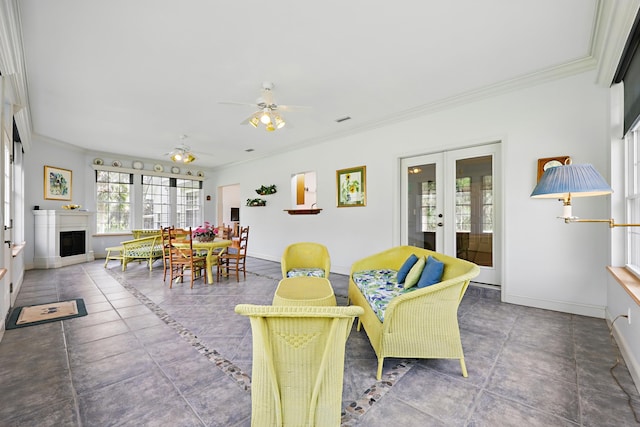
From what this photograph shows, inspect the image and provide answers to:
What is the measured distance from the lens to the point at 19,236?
4.95 metres

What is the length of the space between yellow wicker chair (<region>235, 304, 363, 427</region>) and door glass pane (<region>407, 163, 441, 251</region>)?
343 centimetres

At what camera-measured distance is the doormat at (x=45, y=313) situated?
296 centimetres

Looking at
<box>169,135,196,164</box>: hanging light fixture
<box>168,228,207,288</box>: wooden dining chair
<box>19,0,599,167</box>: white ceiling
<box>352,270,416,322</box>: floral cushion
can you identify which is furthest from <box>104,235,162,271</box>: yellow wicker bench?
<box>352,270,416,322</box>: floral cushion

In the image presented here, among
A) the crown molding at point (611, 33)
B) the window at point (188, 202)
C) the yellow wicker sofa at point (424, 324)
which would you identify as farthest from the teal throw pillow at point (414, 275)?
the window at point (188, 202)

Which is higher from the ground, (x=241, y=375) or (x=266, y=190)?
(x=266, y=190)

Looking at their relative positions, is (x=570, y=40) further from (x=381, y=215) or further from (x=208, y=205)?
(x=208, y=205)

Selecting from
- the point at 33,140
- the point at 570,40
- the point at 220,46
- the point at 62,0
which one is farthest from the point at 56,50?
the point at 570,40

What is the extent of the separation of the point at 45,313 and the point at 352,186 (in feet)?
15.1

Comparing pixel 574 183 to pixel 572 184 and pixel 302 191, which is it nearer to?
pixel 572 184

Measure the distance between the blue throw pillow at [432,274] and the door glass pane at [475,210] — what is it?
185 cm

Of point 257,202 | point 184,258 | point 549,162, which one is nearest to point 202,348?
point 184,258

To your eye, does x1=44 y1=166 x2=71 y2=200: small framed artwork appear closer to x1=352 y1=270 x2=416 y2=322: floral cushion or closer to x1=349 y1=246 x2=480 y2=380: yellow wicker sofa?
x1=352 y1=270 x2=416 y2=322: floral cushion

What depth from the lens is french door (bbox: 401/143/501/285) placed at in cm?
384

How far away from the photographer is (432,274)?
7.93 ft
